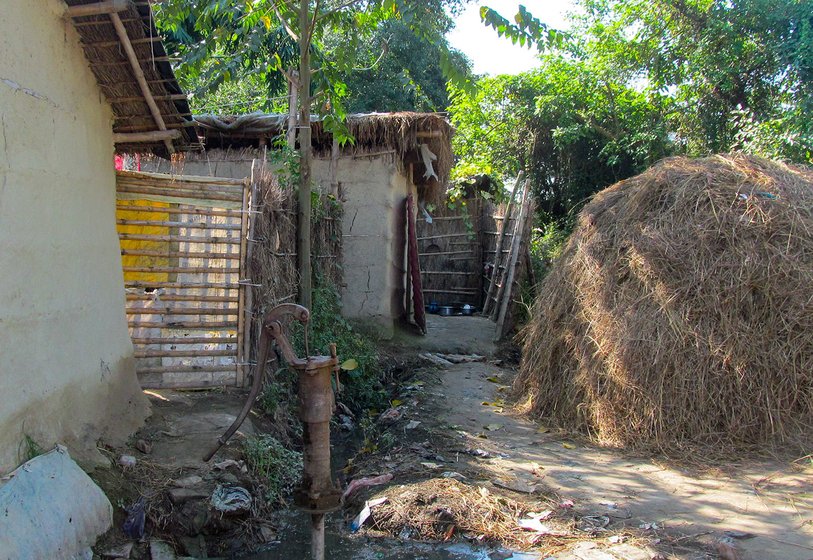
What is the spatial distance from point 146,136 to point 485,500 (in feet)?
12.3

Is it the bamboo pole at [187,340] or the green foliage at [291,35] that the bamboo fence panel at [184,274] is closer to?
the bamboo pole at [187,340]

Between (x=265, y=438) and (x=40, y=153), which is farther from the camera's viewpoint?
(x=265, y=438)

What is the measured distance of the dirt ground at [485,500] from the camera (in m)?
3.60

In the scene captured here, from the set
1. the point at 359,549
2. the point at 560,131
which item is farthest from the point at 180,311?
the point at 560,131

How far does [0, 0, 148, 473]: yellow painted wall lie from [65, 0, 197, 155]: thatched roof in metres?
0.11

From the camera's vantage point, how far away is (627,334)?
5.50 metres

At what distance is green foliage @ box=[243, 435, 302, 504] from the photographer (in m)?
4.55

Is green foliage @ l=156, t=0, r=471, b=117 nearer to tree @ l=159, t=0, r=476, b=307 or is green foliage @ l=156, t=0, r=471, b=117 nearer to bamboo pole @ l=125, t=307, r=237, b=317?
tree @ l=159, t=0, r=476, b=307

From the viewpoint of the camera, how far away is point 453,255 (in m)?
13.2

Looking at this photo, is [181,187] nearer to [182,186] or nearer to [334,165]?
[182,186]

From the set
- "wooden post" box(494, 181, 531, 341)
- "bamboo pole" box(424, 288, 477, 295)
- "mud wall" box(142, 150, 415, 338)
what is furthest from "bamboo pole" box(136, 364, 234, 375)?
"bamboo pole" box(424, 288, 477, 295)

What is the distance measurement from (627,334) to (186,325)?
3850 millimetres

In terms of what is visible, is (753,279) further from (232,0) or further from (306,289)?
(232,0)

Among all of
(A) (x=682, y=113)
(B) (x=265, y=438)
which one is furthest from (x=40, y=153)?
(A) (x=682, y=113)
